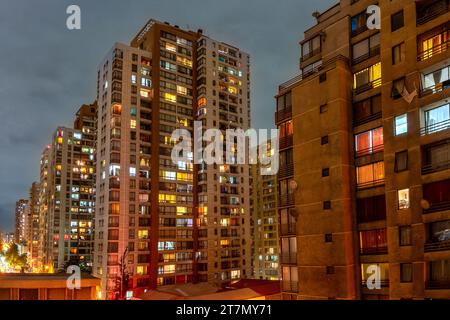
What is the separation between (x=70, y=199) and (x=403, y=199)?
146 m

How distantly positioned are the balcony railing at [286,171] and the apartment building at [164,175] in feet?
168

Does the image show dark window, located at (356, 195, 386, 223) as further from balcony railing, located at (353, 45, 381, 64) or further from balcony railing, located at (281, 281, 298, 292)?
balcony railing, located at (353, 45, 381, 64)

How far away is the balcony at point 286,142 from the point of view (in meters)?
36.2

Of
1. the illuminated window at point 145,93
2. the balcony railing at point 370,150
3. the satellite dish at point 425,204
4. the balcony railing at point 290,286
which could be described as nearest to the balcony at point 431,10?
the balcony railing at point 370,150

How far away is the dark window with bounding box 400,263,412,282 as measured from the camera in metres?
26.6

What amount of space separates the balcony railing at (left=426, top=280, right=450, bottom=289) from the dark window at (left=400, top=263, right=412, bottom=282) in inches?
49.6

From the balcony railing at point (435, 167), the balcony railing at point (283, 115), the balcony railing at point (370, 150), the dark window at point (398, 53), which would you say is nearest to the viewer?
the balcony railing at point (435, 167)

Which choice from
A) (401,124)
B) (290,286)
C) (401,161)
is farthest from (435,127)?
(290,286)

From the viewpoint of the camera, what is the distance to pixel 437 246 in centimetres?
2509

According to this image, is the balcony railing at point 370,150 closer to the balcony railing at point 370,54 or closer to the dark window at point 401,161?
the dark window at point 401,161

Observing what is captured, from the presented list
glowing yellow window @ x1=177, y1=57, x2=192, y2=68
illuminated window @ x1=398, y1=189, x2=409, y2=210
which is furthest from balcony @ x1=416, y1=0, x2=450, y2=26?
glowing yellow window @ x1=177, y1=57, x2=192, y2=68
